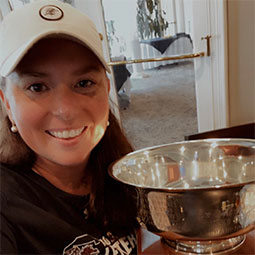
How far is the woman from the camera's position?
0.49 meters

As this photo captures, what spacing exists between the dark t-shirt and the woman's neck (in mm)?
32

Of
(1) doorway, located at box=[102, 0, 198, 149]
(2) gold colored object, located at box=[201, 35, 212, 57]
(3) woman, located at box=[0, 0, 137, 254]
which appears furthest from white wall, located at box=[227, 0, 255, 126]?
(3) woman, located at box=[0, 0, 137, 254]

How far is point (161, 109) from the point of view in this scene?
2367 millimetres

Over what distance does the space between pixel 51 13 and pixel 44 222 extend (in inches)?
14.4

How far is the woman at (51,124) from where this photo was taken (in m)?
0.49

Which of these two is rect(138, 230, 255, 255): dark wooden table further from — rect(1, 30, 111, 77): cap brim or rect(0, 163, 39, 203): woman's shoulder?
rect(1, 30, 111, 77): cap brim

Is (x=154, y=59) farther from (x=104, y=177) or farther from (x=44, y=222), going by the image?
(x=44, y=222)

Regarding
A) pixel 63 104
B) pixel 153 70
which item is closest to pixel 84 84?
pixel 63 104

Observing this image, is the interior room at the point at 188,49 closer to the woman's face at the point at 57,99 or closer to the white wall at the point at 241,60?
the white wall at the point at 241,60

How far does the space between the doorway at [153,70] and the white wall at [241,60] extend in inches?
10.0

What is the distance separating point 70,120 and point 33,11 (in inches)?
7.9

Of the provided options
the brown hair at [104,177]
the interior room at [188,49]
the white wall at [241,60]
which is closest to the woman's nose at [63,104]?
the brown hair at [104,177]

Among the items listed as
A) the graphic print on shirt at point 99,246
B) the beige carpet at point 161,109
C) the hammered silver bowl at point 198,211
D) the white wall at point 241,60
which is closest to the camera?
the hammered silver bowl at point 198,211

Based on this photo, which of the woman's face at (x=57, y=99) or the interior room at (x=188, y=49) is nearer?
the woman's face at (x=57, y=99)
